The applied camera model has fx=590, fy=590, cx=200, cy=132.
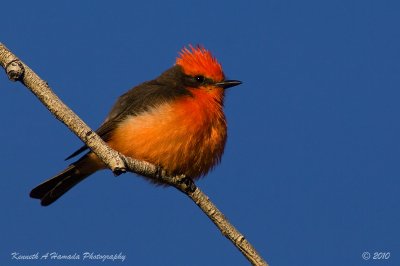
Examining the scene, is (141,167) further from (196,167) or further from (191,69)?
(191,69)

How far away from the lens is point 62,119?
4023mm

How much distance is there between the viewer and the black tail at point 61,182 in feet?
22.1

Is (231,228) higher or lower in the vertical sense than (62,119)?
lower

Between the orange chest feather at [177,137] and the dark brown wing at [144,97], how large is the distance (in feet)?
0.40

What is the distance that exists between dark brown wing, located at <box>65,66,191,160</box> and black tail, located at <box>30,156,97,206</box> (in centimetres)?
55

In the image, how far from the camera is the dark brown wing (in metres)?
6.37

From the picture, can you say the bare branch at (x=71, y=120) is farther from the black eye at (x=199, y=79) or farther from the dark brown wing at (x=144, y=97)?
the black eye at (x=199, y=79)

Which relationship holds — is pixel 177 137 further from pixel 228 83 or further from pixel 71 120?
pixel 71 120

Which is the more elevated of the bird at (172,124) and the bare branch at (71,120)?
the bird at (172,124)

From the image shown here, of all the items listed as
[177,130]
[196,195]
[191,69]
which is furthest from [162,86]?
[196,195]

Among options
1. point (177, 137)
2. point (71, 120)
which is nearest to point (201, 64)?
point (177, 137)

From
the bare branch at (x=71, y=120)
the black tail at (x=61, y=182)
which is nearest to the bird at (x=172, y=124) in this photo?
the black tail at (x=61, y=182)

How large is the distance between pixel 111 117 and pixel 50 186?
1071 millimetres

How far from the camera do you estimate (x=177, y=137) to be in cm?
593
